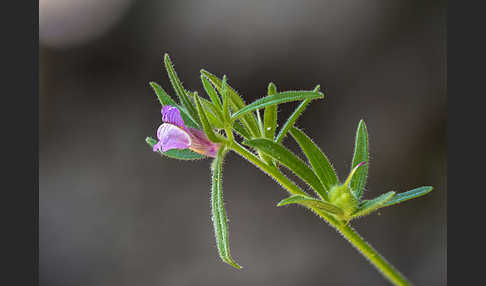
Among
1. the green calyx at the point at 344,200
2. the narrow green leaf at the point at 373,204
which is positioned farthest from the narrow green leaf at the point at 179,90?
the narrow green leaf at the point at 373,204

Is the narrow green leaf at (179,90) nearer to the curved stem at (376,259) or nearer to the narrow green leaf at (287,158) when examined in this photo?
the narrow green leaf at (287,158)

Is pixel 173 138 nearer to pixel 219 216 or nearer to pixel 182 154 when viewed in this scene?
pixel 182 154

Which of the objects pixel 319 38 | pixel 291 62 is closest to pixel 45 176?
pixel 291 62

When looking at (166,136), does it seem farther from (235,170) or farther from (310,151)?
(235,170)

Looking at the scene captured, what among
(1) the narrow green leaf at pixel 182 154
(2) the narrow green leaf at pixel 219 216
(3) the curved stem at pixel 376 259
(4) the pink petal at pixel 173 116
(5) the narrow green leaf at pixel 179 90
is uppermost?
(5) the narrow green leaf at pixel 179 90

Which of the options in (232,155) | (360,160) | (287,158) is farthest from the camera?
(232,155)

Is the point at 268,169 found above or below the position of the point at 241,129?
below

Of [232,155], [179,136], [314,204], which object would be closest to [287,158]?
[314,204]

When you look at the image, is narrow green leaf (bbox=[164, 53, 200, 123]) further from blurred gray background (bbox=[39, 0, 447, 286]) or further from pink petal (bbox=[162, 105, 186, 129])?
blurred gray background (bbox=[39, 0, 447, 286])
